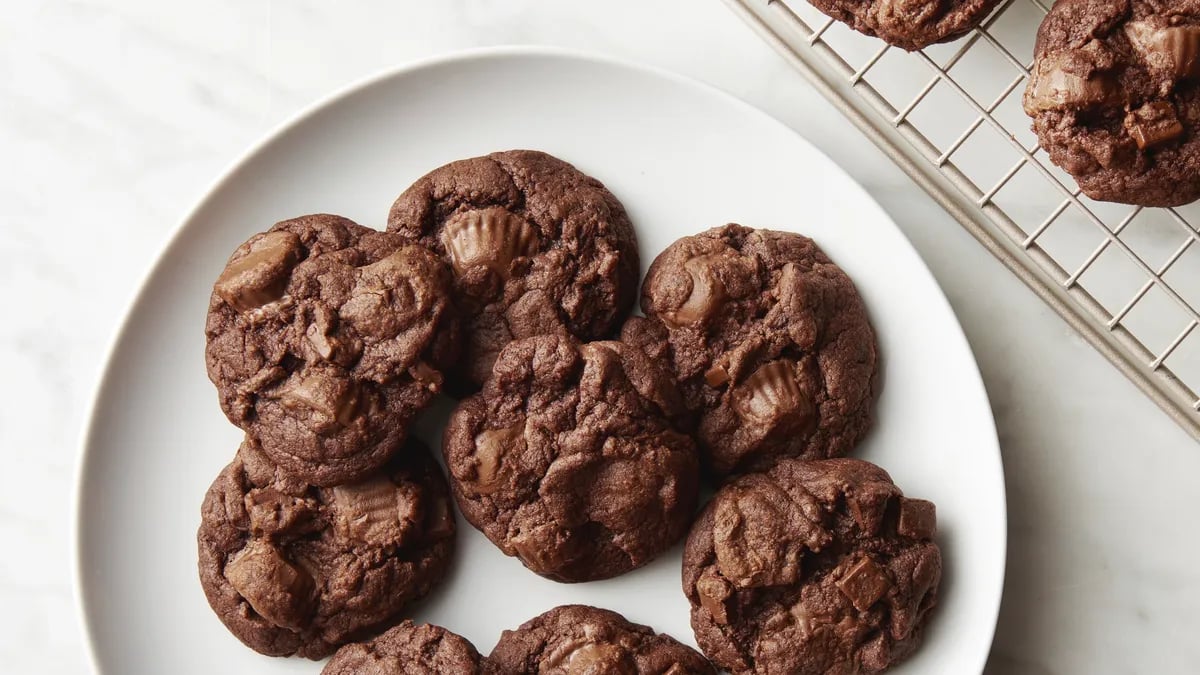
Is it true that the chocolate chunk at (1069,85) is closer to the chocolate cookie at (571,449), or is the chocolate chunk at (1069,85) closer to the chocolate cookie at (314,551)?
the chocolate cookie at (571,449)

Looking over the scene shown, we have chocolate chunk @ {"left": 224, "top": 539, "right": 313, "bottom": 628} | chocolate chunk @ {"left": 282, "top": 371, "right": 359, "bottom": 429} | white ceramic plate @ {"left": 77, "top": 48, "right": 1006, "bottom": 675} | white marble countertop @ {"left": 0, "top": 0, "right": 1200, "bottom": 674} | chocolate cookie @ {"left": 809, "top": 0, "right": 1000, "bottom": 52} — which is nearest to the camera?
chocolate cookie @ {"left": 809, "top": 0, "right": 1000, "bottom": 52}

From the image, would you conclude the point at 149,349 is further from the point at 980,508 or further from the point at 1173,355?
the point at 1173,355

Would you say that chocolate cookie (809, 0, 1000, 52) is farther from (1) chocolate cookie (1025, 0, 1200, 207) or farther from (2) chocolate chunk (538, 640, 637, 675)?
(2) chocolate chunk (538, 640, 637, 675)

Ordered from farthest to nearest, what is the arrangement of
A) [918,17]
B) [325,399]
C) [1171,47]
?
[325,399] < [918,17] < [1171,47]

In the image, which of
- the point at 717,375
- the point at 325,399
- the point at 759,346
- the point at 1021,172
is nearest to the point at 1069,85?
the point at 1021,172

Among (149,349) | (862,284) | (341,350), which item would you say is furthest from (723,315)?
(149,349)

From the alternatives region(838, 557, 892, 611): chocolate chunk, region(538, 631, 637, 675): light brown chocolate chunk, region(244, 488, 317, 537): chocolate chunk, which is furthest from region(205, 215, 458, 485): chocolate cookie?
region(838, 557, 892, 611): chocolate chunk

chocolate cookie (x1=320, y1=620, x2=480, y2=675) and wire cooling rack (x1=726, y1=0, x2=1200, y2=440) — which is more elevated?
wire cooling rack (x1=726, y1=0, x2=1200, y2=440)

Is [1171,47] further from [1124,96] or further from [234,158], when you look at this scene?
[234,158]
